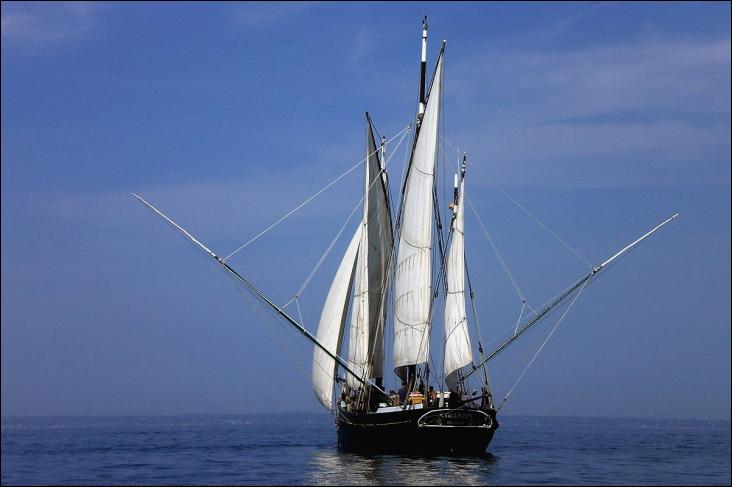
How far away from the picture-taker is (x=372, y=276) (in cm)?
7506

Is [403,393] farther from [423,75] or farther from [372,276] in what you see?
[423,75]

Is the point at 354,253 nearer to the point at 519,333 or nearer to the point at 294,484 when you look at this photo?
the point at 519,333

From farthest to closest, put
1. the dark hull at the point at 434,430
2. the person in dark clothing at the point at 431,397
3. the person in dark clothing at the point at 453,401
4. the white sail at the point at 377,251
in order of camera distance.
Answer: the white sail at the point at 377,251 → the person in dark clothing at the point at 431,397 → the person in dark clothing at the point at 453,401 → the dark hull at the point at 434,430

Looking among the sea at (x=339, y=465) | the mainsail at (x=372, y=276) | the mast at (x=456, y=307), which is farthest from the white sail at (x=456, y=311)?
the mainsail at (x=372, y=276)

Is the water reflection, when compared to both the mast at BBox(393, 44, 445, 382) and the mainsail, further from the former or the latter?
the mainsail

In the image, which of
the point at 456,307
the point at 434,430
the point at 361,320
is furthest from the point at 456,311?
the point at 361,320

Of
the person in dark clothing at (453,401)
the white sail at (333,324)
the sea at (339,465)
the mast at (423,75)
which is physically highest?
the mast at (423,75)

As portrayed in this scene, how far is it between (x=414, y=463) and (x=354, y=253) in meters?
20.3

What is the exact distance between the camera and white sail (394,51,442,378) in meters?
65.4

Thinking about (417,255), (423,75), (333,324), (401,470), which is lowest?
(401,470)

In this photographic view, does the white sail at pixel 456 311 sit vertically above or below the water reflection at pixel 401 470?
above

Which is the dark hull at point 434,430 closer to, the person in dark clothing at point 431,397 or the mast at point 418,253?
the person in dark clothing at point 431,397

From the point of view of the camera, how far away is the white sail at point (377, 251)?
7456 cm

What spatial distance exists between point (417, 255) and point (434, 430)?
1124 centimetres
